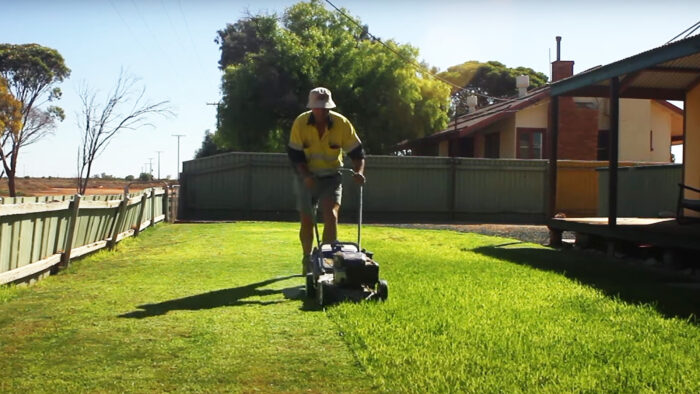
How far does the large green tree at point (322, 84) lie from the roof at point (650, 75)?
18.3 m

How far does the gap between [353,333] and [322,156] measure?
7.51 feet

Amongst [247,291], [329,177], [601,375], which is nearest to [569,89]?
[329,177]

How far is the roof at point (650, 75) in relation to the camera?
8.27 metres

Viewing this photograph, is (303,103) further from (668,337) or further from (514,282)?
(668,337)

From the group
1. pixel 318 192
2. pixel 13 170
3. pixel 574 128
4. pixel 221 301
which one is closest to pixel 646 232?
pixel 318 192

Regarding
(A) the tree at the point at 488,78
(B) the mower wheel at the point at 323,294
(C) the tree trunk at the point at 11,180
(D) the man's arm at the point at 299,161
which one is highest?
(A) the tree at the point at 488,78

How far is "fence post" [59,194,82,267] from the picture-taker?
783 centimetres

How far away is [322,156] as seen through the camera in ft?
20.6

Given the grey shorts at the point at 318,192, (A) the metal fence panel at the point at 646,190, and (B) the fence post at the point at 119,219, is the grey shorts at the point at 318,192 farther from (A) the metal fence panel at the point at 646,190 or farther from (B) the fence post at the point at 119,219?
(A) the metal fence panel at the point at 646,190

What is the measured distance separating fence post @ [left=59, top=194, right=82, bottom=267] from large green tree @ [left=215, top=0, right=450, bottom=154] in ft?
69.6

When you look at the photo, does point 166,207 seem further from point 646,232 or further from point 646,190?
point 646,232

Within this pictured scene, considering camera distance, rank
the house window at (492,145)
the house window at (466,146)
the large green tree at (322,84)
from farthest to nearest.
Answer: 1. the house window at (466,146)
2. the large green tree at (322,84)
3. the house window at (492,145)

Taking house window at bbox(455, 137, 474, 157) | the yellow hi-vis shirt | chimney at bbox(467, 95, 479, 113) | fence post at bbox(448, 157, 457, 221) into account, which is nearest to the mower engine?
the yellow hi-vis shirt

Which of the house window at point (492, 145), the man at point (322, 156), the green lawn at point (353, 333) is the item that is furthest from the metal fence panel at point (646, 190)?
the house window at point (492, 145)
